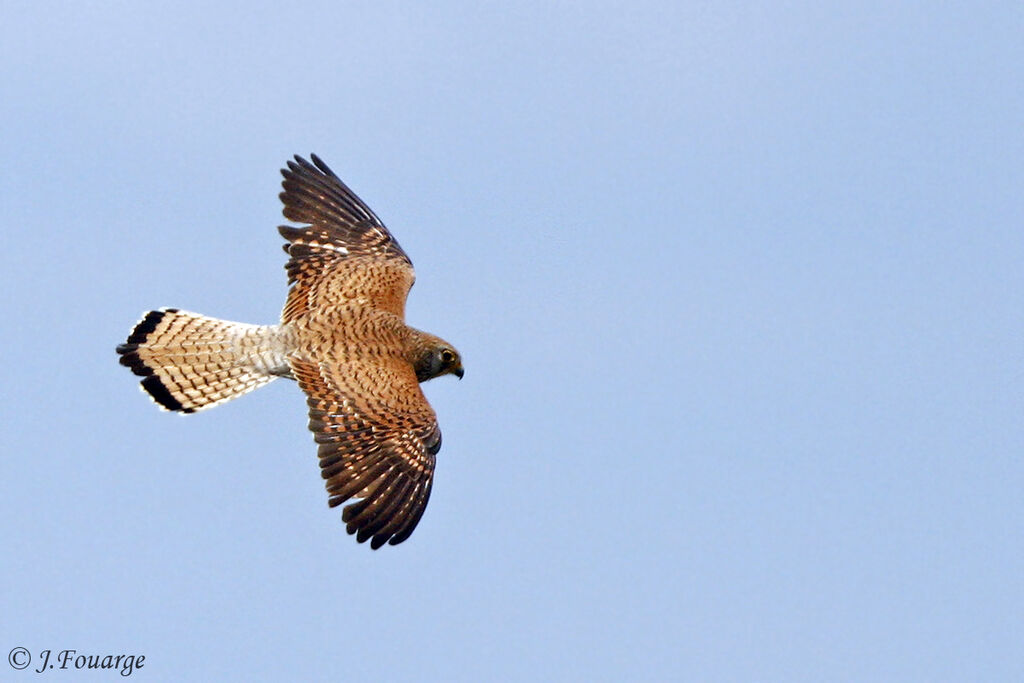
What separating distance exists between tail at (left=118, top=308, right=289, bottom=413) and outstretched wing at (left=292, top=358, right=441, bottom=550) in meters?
0.75

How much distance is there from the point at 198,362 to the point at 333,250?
2153 millimetres

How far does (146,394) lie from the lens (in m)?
17.6

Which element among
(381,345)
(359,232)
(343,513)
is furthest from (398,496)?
(359,232)

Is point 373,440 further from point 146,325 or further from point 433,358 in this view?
point 146,325

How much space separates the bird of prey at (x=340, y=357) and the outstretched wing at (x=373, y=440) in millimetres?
10

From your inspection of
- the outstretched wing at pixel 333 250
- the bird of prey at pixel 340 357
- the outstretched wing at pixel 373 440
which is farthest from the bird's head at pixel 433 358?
the outstretched wing at pixel 333 250

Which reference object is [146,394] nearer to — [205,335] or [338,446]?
[205,335]

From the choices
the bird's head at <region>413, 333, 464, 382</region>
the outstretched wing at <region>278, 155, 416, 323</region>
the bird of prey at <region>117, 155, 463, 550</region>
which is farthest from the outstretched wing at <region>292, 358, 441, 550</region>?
the outstretched wing at <region>278, 155, 416, 323</region>

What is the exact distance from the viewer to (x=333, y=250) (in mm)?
18797

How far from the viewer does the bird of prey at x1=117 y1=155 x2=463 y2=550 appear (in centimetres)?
1564

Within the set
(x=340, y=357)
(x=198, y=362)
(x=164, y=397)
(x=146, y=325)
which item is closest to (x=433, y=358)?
(x=340, y=357)

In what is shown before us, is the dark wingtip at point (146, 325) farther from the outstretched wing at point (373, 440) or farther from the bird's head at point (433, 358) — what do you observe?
the bird's head at point (433, 358)

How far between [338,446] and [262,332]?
2.24 metres

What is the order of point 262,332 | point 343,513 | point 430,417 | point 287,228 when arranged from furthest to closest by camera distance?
point 287,228, point 262,332, point 430,417, point 343,513
